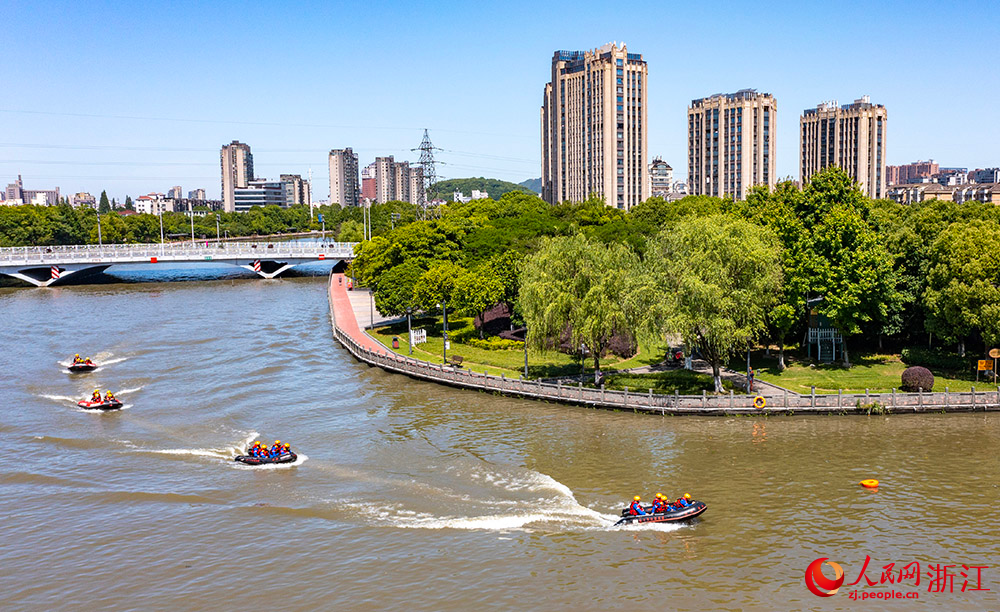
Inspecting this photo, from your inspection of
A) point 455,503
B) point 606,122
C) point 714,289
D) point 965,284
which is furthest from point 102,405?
point 606,122

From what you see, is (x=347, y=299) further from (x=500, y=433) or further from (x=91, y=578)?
(x=91, y=578)

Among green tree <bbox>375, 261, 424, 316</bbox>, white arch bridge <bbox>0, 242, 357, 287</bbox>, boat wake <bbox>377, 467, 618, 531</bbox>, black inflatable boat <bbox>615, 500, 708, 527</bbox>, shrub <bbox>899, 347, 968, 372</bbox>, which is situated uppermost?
white arch bridge <bbox>0, 242, 357, 287</bbox>

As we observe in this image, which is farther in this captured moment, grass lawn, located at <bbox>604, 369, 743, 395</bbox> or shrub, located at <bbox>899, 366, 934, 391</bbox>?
grass lawn, located at <bbox>604, 369, 743, 395</bbox>

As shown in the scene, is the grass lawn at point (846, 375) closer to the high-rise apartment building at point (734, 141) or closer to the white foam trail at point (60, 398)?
the white foam trail at point (60, 398)

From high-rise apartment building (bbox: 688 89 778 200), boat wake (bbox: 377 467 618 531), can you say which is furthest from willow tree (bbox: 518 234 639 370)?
high-rise apartment building (bbox: 688 89 778 200)

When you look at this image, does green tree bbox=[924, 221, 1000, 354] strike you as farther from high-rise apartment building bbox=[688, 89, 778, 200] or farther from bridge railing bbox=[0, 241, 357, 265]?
high-rise apartment building bbox=[688, 89, 778, 200]

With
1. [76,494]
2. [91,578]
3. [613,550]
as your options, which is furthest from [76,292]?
[613,550]

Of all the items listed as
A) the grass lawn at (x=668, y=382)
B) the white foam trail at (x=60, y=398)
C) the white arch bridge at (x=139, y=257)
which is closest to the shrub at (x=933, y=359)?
the grass lawn at (x=668, y=382)
